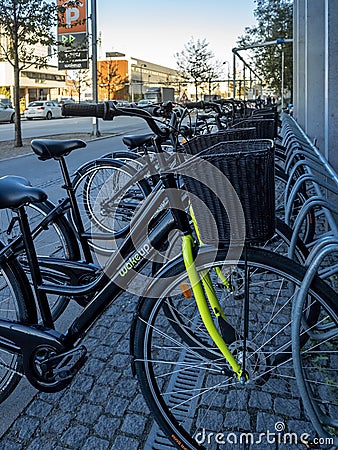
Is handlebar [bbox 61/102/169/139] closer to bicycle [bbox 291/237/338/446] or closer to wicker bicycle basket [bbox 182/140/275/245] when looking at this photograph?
wicker bicycle basket [bbox 182/140/275/245]

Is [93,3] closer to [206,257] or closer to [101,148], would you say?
[101,148]

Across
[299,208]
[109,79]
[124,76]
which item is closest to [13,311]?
[299,208]

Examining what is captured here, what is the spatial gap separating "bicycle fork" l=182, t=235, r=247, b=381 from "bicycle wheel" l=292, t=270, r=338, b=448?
0.84 ft

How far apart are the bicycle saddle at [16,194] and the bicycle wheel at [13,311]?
0.31 m

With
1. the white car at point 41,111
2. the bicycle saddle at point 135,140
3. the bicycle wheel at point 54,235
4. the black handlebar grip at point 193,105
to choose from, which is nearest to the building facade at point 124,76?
the white car at point 41,111

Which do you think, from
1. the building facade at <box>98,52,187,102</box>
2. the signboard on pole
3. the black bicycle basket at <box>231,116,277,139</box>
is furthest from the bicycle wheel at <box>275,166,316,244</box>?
the building facade at <box>98,52,187,102</box>

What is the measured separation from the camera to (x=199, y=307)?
197 cm

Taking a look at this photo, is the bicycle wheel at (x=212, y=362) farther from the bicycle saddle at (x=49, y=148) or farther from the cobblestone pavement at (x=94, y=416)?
the bicycle saddle at (x=49, y=148)

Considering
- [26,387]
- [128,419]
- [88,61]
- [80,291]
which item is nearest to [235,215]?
[80,291]

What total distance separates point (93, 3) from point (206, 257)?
55.1ft

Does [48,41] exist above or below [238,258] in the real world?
above

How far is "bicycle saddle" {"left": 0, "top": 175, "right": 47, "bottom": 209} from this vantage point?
2168mm

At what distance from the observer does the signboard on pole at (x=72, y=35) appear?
1482 cm

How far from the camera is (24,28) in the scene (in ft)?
43.5
